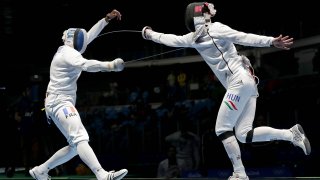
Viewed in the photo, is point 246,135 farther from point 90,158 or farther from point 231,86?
point 90,158

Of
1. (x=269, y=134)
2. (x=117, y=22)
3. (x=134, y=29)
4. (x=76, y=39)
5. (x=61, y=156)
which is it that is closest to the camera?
(x=269, y=134)

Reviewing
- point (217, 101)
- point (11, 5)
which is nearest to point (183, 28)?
point (217, 101)

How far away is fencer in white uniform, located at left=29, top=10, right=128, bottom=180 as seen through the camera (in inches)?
174

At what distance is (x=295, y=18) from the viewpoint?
7164 mm

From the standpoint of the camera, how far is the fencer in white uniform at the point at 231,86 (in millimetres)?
4352

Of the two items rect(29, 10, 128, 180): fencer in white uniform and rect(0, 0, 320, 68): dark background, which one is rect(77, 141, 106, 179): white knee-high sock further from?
rect(0, 0, 320, 68): dark background

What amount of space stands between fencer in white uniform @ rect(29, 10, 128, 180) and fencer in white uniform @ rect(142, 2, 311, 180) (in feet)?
2.25

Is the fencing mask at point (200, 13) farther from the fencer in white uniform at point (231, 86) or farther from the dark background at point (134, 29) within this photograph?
the dark background at point (134, 29)

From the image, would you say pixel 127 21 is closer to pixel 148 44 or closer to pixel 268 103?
pixel 148 44

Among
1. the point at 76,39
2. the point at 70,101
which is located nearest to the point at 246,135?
the point at 70,101

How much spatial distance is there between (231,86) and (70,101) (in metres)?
1.29

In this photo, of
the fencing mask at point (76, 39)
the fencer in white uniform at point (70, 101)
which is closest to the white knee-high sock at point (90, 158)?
the fencer in white uniform at point (70, 101)

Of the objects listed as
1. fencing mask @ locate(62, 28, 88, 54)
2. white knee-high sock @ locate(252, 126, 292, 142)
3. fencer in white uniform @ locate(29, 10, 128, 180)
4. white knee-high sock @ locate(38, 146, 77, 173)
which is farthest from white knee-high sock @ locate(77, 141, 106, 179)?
white knee-high sock @ locate(252, 126, 292, 142)

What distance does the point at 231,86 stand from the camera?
441 cm
